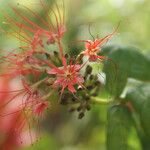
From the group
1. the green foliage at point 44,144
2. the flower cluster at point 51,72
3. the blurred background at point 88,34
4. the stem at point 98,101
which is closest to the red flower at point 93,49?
the flower cluster at point 51,72

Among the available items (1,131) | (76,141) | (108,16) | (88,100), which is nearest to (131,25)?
(108,16)

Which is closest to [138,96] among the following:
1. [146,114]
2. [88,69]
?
[146,114]

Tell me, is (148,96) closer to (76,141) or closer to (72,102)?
(72,102)

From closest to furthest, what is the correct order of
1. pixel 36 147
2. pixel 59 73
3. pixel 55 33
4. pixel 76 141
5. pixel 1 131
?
pixel 59 73
pixel 55 33
pixel 1 131
pixel 36 147
pixel 76 141

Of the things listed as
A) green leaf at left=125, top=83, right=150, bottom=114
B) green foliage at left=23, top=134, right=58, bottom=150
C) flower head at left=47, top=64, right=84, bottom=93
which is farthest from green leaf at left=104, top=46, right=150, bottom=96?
green foliage at left=23, top=134, right=58, bottom=150

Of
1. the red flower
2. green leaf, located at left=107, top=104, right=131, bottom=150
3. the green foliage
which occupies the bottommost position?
the green foliage

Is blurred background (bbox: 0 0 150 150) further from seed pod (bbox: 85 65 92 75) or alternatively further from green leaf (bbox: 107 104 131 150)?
seed pod (bbox: 85 65 92 75)
